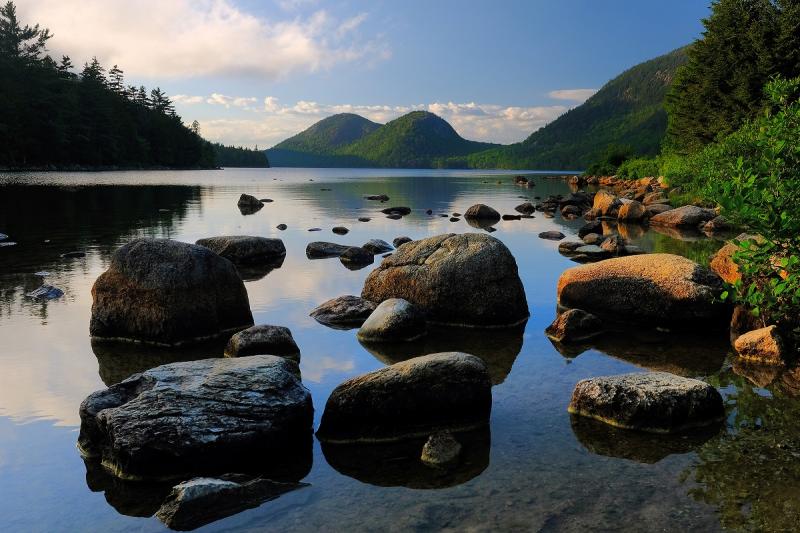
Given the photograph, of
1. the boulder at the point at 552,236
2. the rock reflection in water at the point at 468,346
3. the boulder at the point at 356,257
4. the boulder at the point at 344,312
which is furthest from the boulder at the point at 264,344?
the boulder at the point at 552,236

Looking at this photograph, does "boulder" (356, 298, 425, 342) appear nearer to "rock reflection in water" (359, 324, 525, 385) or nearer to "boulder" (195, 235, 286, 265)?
"rock reflection in water" (359, 324, 525, 385)

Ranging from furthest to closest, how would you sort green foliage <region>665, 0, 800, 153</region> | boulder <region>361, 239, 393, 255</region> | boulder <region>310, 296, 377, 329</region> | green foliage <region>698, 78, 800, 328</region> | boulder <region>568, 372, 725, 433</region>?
1. green foliage <region>665, 0, 800, 153</region>
2. boulder <region>361, 239, 393, 255</region>
3. boulder <region>310, 296, 377, 329</region>
4. green foliage <region>698, 78, 800, 328</region>
5. boulder <region>568, 372, 725, 433</region>

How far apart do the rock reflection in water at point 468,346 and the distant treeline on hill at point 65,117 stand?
97258 millimetres

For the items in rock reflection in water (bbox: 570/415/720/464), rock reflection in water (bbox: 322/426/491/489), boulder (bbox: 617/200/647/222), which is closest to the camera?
rock reflection in water (bbox: 322/426/491/489)

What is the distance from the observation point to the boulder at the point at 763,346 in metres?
10.1

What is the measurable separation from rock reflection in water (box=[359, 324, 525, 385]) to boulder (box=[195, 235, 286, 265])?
10.3 metres

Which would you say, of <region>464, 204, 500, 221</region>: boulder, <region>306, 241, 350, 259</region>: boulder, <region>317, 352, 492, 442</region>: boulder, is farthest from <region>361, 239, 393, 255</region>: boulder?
<region>464, 204, 500, 221</region>: boulder

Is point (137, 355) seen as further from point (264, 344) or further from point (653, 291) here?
point (653, 291)

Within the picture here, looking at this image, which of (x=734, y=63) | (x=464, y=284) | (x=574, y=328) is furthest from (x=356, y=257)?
(x=734, y=63)

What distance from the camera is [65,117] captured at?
10625cm

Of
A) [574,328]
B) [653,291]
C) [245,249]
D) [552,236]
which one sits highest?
[653,291]

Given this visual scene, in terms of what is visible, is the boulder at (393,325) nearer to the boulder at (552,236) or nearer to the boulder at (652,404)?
the boulder at (652,404)

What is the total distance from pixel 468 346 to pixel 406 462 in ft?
15.7

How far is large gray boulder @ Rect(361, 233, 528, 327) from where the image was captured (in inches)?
508
